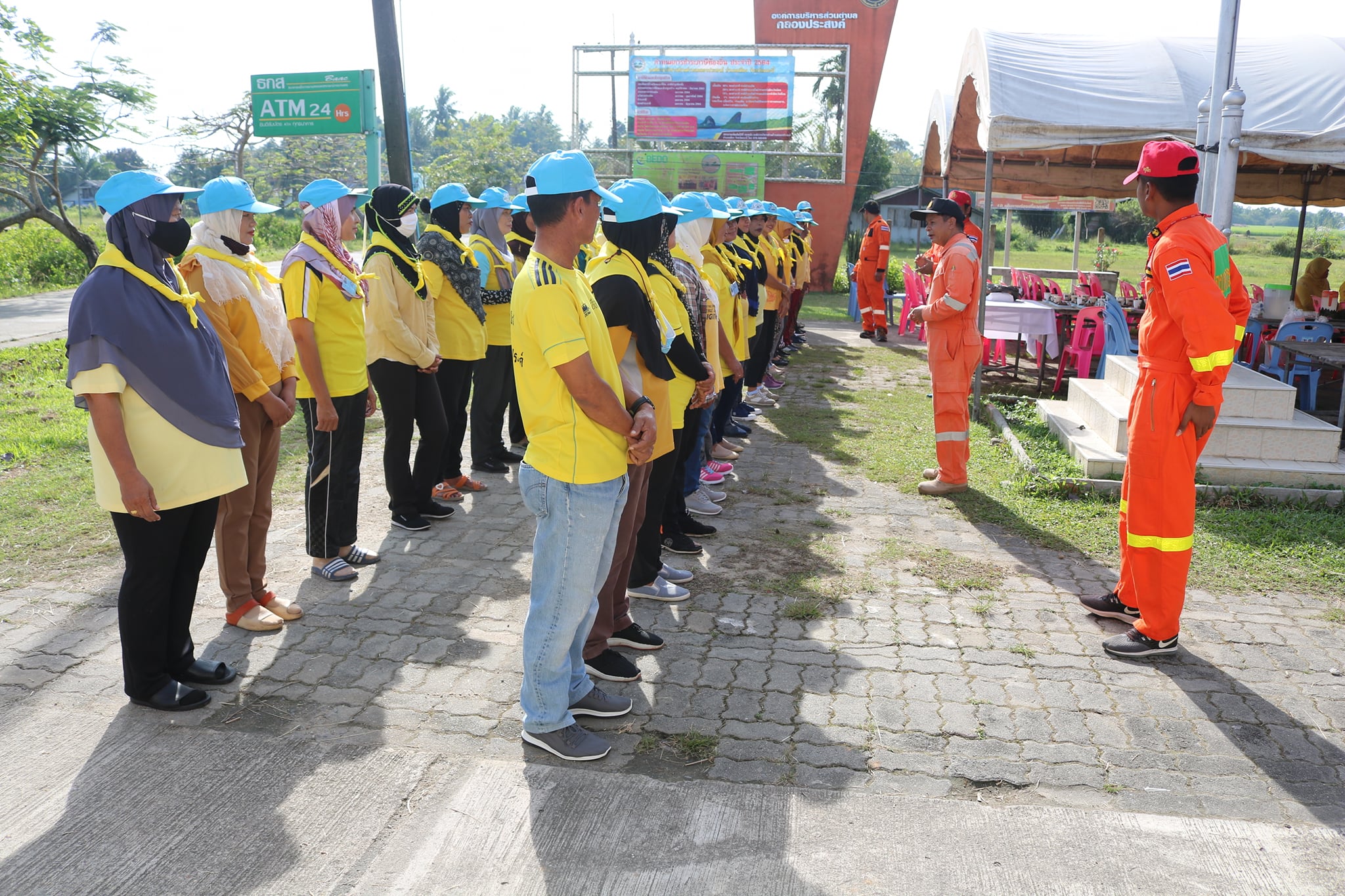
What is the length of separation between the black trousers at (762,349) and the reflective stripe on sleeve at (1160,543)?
562 centimetres

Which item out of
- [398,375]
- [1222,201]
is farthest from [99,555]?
[1222,201]

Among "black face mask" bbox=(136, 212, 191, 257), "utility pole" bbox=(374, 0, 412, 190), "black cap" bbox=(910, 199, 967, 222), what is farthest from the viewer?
"utility pole" bbox=(374, 0, 412, 190)

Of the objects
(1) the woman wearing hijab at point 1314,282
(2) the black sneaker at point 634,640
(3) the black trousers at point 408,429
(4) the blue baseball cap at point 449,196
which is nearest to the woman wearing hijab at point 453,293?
(4) the blue baseball cap at point 449,196

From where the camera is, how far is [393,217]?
18.5ft

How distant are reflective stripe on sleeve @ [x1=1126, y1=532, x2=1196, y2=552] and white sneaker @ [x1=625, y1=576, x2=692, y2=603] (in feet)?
7.01

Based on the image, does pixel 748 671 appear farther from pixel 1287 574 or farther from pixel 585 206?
pixel 1287 574

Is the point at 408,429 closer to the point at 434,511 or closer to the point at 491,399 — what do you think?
the point at 434,511

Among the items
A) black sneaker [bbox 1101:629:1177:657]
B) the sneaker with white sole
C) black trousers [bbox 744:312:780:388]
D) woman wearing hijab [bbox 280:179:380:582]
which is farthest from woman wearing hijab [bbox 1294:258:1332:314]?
woman wearing hijab [bbox 280:179:380:582]

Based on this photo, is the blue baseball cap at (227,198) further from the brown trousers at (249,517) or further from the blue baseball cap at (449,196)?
the blue baseball cap at (449,196)

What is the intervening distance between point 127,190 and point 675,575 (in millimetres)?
3072

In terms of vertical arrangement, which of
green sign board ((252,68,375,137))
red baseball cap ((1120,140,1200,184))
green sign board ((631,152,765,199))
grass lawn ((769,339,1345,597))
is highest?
green sign board ((252,68,375,137))

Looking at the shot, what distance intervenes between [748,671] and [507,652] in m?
1.07

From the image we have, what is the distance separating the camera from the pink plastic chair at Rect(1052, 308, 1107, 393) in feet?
33.5

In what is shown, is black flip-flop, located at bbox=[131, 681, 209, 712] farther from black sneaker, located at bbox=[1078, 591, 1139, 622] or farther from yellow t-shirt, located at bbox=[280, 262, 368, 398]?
black sneaker, located at bbox=[1078, 591, 1139, 622]
